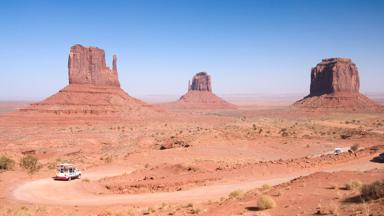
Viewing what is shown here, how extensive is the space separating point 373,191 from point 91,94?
91794 mm

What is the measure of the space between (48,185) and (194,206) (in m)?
11.8

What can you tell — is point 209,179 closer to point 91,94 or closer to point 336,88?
point 91,94

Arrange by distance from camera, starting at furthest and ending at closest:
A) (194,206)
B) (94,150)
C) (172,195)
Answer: (94,150) < (172,195) < (194,206)

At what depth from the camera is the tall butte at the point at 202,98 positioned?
183 m

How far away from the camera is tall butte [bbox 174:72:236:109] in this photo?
183125 millimetres

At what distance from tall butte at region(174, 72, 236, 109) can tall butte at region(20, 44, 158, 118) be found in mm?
74389

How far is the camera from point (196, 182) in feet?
78.1

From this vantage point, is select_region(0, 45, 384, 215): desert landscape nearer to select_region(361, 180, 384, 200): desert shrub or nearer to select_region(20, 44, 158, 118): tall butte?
select_region(361, 180, 384, 200): desert shrub

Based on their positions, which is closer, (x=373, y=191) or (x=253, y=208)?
(x=373, y=191)

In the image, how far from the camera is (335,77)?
136250 millimetres

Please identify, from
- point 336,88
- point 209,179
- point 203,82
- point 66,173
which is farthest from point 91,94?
point 203,82

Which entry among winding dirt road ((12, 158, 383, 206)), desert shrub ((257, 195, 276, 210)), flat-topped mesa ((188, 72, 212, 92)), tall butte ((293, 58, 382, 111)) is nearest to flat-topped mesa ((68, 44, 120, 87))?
tall butte ((293, 58, 382, 111))

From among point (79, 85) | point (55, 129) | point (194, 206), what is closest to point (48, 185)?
point (194, 206)

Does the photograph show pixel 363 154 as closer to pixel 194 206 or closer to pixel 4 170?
pixel 194 206
